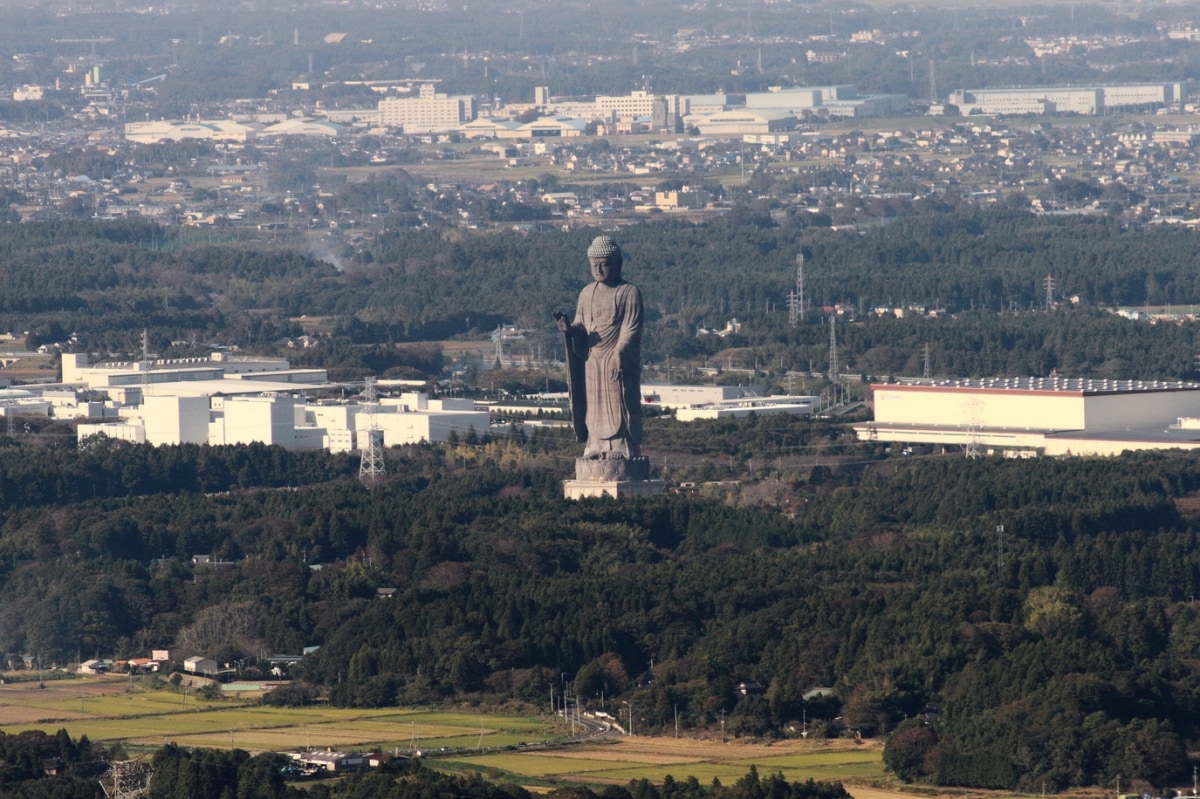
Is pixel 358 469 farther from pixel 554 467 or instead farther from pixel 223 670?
pixel 223 670

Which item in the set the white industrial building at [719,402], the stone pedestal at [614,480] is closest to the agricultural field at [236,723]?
the stone pedestal at [614,480]

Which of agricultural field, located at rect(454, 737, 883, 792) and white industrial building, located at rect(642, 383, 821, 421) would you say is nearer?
agricultural field, located at rect(454, 737, 883, 792)

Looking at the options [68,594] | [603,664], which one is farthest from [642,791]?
[68,594]

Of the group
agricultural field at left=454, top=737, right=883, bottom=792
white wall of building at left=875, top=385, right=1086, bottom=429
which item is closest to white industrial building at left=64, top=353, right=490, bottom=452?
white wall of building at left=875, top=385, right=1086, bottom=429

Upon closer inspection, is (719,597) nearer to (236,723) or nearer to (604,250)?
(236,723)

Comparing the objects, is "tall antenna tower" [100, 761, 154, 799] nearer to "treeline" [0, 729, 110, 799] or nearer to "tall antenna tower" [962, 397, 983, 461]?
"treeline" [0, 729, 110, 799]

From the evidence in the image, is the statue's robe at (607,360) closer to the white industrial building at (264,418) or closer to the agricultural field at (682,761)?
the white industrial building at (264,418)

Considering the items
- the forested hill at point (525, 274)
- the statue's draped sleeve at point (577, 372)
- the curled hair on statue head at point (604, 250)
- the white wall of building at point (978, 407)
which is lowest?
the forested hill at point (525, 274)
